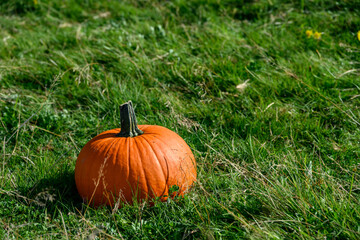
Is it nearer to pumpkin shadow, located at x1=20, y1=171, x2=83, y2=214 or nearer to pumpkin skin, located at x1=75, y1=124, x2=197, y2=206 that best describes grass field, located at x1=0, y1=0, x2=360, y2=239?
pumpkin shadow, located at x1=20, y1=171, x2=83, y2=214

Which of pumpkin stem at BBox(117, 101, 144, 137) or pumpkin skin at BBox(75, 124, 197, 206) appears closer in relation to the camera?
pumpkin skin at BBox(75, 124, 197, 206)

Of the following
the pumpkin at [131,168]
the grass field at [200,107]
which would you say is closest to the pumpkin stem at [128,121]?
the pumpkin at [131,168]

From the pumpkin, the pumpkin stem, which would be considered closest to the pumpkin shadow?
the pumpkin

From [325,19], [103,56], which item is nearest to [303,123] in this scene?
[325,19]

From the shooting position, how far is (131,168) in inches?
102

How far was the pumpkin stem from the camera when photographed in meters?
2.79

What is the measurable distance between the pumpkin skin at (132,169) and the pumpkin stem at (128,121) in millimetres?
68

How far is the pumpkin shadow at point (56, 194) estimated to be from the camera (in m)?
2.70

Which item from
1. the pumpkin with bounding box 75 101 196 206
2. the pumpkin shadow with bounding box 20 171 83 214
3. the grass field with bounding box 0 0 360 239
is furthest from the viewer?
the pumpkin shadow with bounding box 20 171 83 214

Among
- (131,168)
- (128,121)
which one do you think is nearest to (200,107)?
(128,121)

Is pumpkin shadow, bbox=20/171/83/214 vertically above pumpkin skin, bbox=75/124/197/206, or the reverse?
pumpkin skin, bbox=75/124/197/206

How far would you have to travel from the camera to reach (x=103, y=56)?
4.76m

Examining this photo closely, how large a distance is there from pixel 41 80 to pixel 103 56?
0.81 meters

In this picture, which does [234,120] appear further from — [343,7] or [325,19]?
[343,7]
